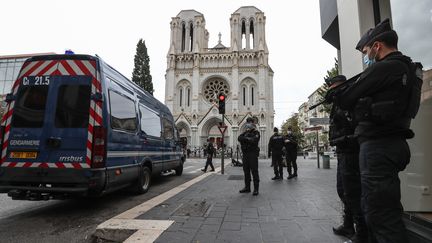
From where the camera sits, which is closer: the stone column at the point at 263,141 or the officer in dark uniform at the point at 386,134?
the officer in dark uniform at the point at 386,134

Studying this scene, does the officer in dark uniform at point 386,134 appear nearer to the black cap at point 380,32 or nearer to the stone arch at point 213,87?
the black cap at point 380,32

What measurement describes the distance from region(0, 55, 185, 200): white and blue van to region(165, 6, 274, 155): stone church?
119 feet

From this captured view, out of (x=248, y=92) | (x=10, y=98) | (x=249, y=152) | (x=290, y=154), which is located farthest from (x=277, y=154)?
(x=248, y=92)

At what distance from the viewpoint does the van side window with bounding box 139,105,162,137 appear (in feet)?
21.8

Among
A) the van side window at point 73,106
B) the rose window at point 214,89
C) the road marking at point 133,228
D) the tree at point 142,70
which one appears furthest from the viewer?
the rose window at point 214,89

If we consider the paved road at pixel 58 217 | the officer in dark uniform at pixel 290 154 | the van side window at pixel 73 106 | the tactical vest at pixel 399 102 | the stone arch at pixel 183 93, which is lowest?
the paved road at pixel 58 217

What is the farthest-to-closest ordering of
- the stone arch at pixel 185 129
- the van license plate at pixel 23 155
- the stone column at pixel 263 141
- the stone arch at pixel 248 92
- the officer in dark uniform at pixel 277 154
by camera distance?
1. the stone arch at pixel 248 92
2. the stone arch at pixel 185 129
3. the stone column at pixel 263 141
4. the officer in dark uniform at pixel 277 154
5. the van license plate at pixel 23 155

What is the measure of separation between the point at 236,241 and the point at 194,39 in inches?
1770

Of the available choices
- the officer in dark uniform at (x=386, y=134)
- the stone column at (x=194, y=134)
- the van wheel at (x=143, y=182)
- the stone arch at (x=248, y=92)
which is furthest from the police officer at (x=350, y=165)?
the stone arch at (x=248, y=92)

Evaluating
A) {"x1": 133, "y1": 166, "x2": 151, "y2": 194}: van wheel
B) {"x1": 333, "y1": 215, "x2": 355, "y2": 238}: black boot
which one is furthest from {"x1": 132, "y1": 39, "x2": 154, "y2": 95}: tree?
{"x1": 333, "y1": 215, "x2": 355, "y2": 238}: black boot

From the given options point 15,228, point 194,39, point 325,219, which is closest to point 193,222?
point 325,219

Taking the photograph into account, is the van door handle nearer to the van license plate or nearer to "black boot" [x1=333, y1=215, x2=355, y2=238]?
the van license plate

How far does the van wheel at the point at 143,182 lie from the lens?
20.1 feet

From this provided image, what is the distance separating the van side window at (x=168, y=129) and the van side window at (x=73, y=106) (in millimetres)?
4170
